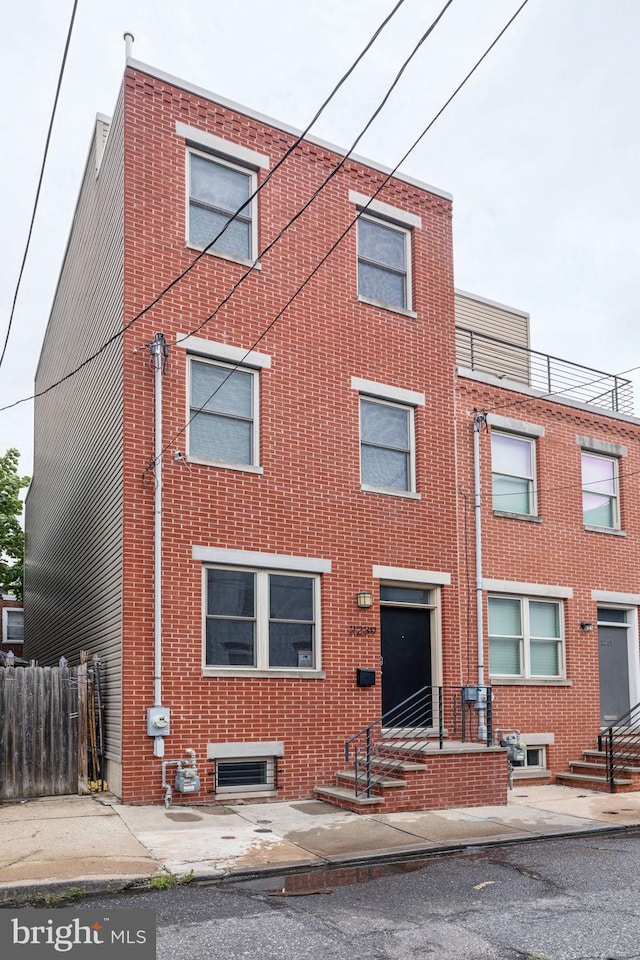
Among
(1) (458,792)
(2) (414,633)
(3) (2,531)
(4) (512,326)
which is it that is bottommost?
(1) (458,792)

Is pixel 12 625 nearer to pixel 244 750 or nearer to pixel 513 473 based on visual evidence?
pixel 513 473

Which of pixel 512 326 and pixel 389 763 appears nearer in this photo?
pixel 389 763

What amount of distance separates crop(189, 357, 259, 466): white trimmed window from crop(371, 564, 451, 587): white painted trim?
267cm

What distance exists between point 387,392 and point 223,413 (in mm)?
3052

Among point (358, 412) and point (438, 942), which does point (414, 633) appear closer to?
point (358, 412)

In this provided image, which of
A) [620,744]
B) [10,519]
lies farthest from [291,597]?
[10,519]

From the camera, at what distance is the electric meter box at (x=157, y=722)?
39.3ft

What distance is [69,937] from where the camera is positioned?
6.57 meters

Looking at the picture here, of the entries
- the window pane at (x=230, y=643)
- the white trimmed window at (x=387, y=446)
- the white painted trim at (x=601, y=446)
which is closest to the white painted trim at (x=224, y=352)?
the white trimmed window at (x=387, y=446)

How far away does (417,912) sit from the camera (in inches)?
294

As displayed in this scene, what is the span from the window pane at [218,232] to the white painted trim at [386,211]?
2199 millimetres

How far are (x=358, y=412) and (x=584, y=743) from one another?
24.3ft

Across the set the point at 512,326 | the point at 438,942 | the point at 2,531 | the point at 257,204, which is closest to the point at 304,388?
the point at 257,204

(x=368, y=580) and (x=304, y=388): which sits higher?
(x=304, y=388)
